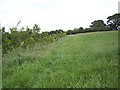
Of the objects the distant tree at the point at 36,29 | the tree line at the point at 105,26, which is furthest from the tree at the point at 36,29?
the tree line at the point at 105,26

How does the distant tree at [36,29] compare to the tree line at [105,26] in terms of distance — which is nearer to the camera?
the distant tree at [36,29]

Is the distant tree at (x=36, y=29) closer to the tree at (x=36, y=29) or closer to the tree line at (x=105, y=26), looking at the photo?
the tree at (x=36, y=29)

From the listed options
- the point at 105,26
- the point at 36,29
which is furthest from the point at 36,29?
the point at 105,26

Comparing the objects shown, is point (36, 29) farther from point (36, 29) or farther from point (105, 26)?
point (105, 26)

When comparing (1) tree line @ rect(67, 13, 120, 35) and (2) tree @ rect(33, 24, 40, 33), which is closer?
(2) tree @ rect(33, 24, 40, 33)

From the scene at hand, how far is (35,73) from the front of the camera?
7.31 meters

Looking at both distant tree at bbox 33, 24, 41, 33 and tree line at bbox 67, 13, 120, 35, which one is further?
tree line at bbox 67, 13, 120, 35

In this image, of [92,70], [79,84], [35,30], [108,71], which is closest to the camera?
[79,84]

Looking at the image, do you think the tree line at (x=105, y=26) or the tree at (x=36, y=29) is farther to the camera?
the tree line at (x=105, y=26)

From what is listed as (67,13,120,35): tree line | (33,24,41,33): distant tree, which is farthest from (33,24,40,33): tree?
(67,13,120,35): tree line

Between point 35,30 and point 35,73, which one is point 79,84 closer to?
point 35,73

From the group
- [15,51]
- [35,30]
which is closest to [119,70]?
[15,51]

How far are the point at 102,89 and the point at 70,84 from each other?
2.82ft

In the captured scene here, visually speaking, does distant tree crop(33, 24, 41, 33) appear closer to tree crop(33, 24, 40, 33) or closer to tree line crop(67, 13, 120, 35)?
tree crop(33, 24, 40, 33)
